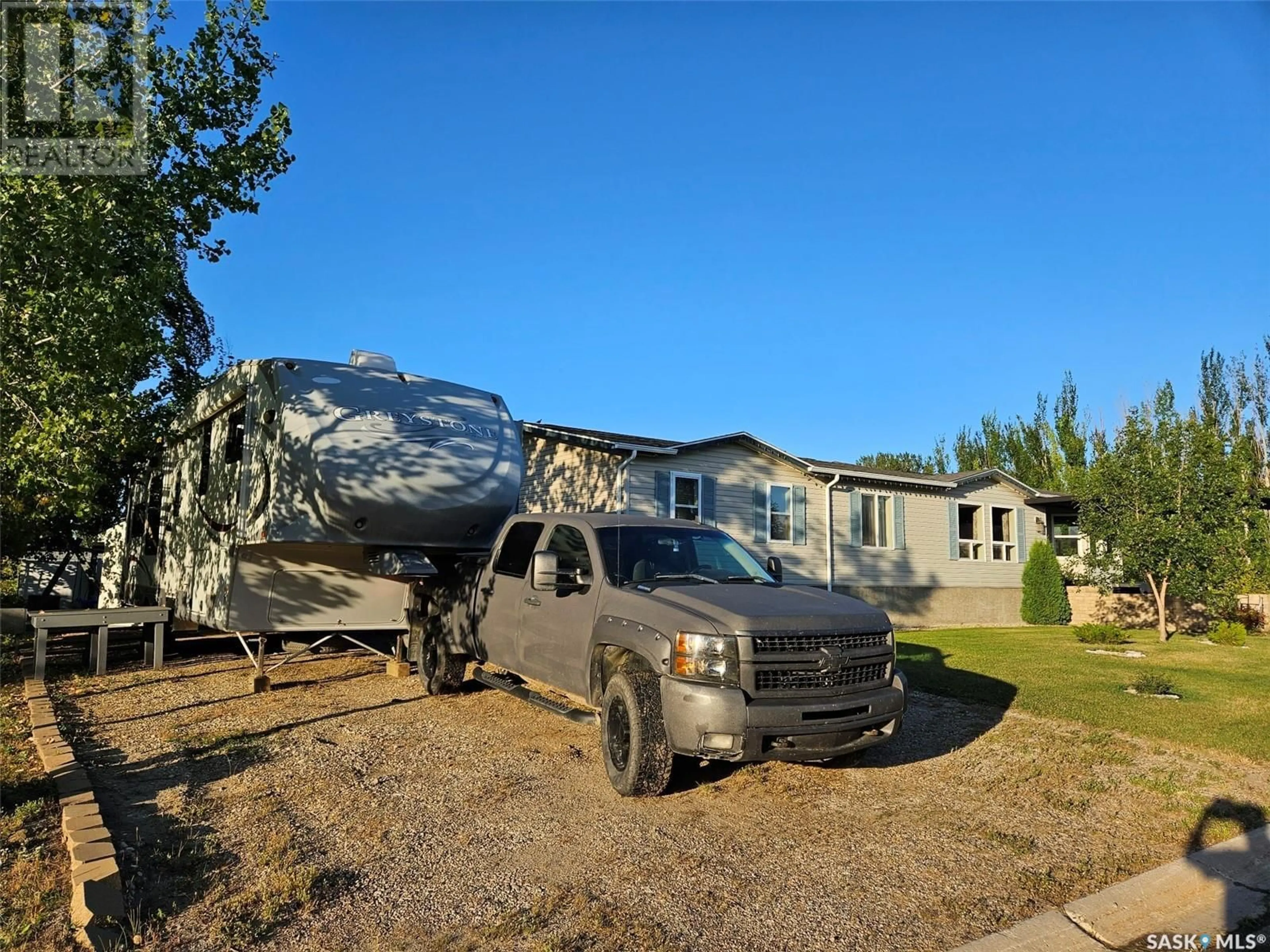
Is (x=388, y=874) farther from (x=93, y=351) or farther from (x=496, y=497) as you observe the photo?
(x=93, y=351)

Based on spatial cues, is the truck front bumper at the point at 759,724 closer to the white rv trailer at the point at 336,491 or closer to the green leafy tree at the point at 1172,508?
the white rv trailer at the point at 336,491

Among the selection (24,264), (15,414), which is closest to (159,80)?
(24,264)

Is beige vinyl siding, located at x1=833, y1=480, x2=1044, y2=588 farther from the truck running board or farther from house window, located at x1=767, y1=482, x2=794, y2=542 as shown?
the truck running board

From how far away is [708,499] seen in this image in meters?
18.6

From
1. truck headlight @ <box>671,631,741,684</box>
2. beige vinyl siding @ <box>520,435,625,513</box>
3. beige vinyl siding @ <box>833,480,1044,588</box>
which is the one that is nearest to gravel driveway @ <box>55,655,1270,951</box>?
truck headlight @ <box>671,631,741,684</box>

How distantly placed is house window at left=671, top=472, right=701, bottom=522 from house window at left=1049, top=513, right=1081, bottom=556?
13666 mm

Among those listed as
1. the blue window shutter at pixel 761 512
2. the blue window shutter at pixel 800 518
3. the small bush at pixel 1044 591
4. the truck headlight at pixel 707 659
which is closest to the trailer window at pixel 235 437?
the truck headlight at pixel 707 659

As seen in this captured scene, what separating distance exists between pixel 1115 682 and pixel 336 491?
9668 mm

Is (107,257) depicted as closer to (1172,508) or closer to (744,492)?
(744,492)

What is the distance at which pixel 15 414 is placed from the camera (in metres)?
9.60

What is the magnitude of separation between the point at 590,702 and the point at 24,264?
22.1 ft

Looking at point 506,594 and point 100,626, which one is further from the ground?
point 506,594

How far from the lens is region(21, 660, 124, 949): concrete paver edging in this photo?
11.8ft

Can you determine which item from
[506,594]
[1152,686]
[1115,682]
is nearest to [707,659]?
[506,594]
